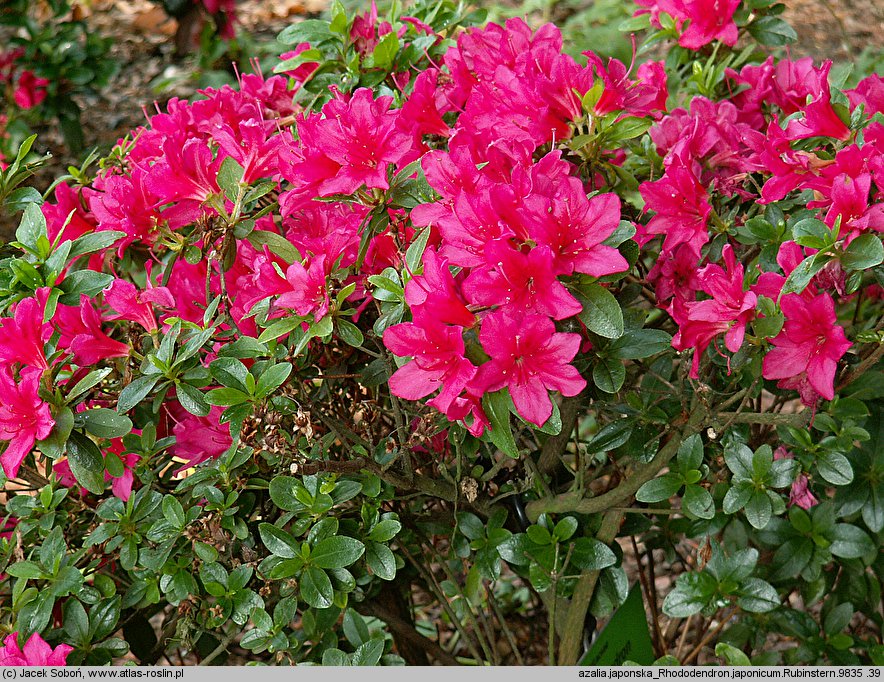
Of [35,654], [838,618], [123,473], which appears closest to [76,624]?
[35,654]

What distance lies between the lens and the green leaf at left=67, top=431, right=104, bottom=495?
3.60 feet

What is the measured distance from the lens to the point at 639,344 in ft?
3.68

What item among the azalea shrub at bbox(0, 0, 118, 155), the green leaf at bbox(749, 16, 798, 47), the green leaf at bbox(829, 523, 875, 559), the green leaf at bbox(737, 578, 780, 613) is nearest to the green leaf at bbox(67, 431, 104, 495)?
the green leaf at bbox(737, 578, 780, 613)

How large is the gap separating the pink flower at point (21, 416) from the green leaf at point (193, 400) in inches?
5.7

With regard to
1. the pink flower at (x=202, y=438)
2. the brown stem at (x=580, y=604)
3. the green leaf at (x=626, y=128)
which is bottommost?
the brown stem at (x=580, y=604)

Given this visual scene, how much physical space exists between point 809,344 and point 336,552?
630mm

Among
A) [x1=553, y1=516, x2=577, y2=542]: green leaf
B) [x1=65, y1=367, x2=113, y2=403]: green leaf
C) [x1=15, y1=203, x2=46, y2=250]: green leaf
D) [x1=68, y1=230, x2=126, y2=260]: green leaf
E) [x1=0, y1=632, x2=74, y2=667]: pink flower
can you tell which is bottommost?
[x1=553, y1=516, x2=577, y2=542]: green leaf

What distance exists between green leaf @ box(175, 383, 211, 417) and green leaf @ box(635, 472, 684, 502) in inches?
22.6

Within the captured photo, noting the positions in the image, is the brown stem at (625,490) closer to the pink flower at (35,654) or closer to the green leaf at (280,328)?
the green leaf at (280,328)

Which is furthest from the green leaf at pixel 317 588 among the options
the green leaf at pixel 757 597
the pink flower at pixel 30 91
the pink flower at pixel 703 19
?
the pink flower at pixel 30 91

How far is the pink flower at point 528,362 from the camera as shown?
945 mm

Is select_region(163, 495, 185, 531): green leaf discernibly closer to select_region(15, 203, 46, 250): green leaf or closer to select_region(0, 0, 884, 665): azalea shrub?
select_region(0, 0, 884, 665): azalea shrub

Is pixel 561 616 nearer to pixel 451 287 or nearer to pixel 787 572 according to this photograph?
pixel 787 572

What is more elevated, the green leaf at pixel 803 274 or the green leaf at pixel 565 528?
the green leaf at pixel 803 274
